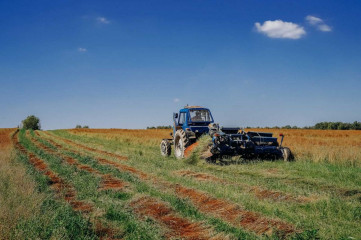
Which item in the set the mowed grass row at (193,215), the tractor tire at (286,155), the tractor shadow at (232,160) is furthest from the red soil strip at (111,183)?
the tractor tire at (286,155)

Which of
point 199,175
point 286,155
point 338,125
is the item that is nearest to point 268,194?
point 199,175

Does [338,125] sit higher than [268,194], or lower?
higher

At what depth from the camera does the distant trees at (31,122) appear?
89500mm

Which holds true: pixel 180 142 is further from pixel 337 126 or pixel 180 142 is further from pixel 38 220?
pixel 337 126

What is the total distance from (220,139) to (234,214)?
614 cm

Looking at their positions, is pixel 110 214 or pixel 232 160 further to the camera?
pixel 232 160

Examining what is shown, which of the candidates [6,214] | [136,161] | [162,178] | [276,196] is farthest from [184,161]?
[6,214]

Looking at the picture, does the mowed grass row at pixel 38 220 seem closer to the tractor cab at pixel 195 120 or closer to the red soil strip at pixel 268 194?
the red soil strip at pixel 268 194

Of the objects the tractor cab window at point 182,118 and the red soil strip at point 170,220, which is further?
the tractor cab window at point 182,118

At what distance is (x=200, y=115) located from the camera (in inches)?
564

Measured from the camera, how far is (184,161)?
40.7 feet

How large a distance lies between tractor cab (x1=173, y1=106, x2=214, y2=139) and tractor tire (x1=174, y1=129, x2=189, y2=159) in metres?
0.30

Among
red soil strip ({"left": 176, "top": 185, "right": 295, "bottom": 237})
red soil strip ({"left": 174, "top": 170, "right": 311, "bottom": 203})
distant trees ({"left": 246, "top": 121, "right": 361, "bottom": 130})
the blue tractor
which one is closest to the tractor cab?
the blue tractor

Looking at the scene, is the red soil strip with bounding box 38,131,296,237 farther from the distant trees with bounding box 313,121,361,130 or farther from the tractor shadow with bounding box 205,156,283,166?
the distant trees with bounding box 313,121,361,130
